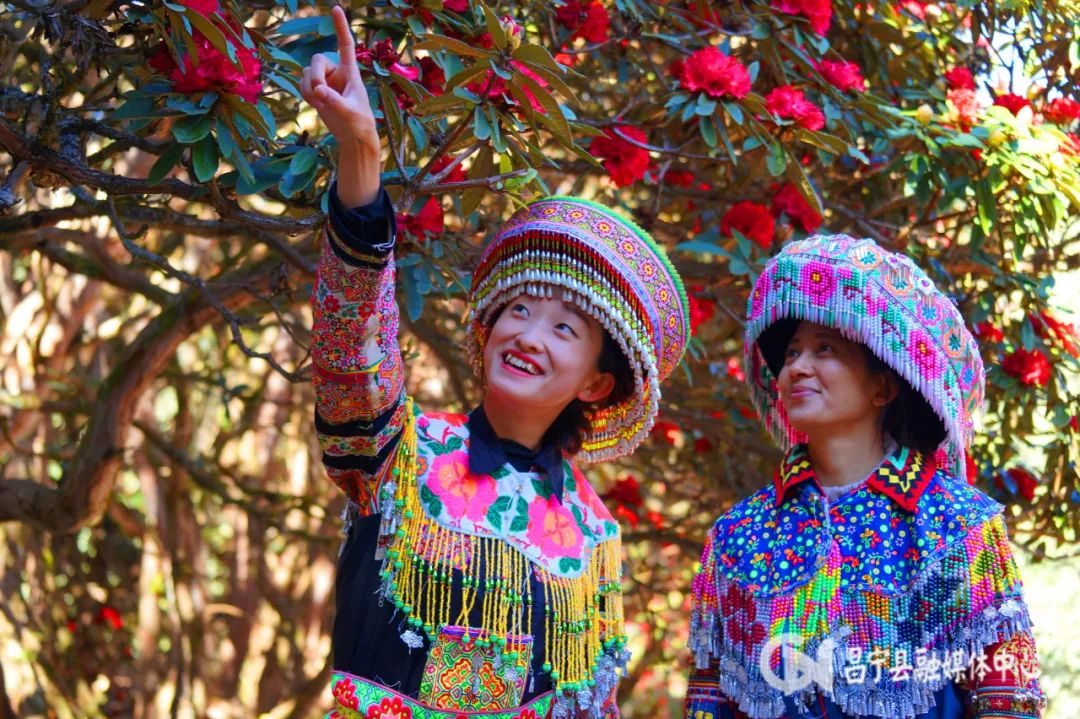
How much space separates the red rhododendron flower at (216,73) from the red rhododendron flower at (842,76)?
5.96 feet

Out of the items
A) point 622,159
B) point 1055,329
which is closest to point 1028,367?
point 1055,329

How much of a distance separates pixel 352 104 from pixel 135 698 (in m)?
5.06

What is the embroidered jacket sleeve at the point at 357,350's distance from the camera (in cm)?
241

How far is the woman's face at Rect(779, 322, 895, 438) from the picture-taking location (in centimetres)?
274

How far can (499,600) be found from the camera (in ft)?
8.74

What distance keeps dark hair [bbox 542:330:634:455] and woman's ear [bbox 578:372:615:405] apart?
1cm

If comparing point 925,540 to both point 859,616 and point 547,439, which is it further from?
point 547,439

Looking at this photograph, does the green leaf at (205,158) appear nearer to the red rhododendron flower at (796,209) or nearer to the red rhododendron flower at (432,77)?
the red rhododendron flower at (432,77)

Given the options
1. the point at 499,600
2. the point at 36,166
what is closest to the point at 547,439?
the point at 499,600

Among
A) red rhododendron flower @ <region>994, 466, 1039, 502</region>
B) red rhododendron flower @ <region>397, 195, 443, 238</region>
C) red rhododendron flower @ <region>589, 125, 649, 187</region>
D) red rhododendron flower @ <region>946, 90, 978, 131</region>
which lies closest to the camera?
red rhododendron flower @ <region>397, 195, 443, 238</region>

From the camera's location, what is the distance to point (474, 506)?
108 inches

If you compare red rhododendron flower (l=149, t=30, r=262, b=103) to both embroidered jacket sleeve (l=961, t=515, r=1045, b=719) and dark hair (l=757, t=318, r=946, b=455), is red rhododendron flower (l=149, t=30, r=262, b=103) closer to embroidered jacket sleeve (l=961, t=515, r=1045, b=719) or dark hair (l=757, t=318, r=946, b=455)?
dark hair (l=757, t=318, r=946, b=455)

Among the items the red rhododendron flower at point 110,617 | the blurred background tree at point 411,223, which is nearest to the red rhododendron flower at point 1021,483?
the blurred background tree at point 411,223

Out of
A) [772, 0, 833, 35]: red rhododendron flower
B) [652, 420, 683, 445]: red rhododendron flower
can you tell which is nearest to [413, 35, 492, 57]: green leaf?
[772, 0, 833, 35]: red rhododendron flower
